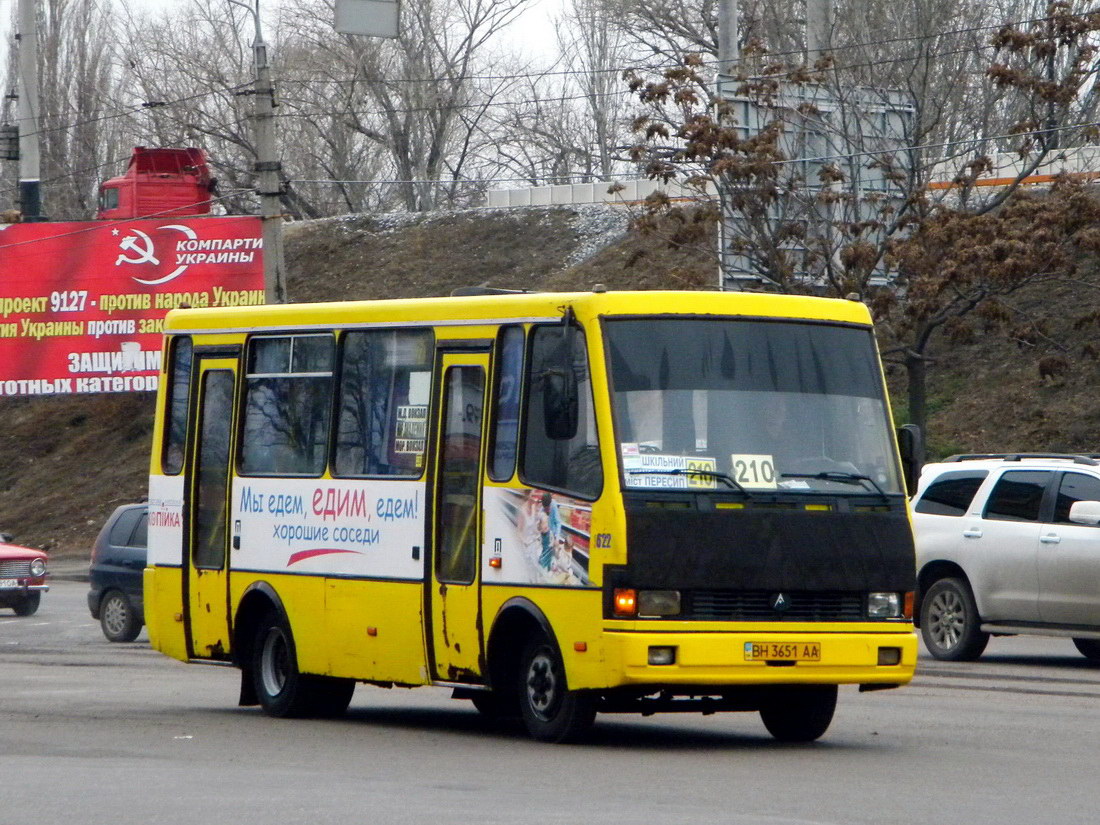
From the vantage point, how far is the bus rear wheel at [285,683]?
44.0 ft

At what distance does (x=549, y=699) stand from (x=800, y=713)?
1653 millimetres

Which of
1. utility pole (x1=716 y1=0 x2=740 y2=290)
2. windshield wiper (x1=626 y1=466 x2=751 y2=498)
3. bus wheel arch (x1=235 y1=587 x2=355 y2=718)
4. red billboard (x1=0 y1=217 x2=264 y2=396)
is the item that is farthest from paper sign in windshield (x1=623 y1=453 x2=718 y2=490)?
red billboard (x1=0 y1=217 x2=264 y2=396)

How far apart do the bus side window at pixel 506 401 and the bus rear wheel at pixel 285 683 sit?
8.27ft

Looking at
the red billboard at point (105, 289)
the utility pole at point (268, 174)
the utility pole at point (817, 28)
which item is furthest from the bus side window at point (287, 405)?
the red billboard at point (105, 289)

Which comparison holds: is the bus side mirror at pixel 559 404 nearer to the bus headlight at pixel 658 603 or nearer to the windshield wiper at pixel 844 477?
the bus headlight at pixel 658 603

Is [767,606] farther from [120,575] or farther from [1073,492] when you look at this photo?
[120,575]

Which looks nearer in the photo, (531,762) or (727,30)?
(531,762)

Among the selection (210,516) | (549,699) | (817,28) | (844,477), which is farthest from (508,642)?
(817,28)

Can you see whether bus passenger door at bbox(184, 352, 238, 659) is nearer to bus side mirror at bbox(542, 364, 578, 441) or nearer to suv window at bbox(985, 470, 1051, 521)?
bus side mirror at bbox(542, 364, 578, 441)

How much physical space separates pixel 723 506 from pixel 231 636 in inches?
177

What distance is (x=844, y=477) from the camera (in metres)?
11.3

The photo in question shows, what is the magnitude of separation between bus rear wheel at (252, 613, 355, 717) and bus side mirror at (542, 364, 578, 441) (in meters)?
3.30

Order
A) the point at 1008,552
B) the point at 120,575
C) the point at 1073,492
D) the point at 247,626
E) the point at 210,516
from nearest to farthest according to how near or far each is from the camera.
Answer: the point at 247,626 < the point at 210,516 < the point at 1073,492 < the point at 1008,552 < the point at 120,575

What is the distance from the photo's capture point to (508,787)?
9.45 m
